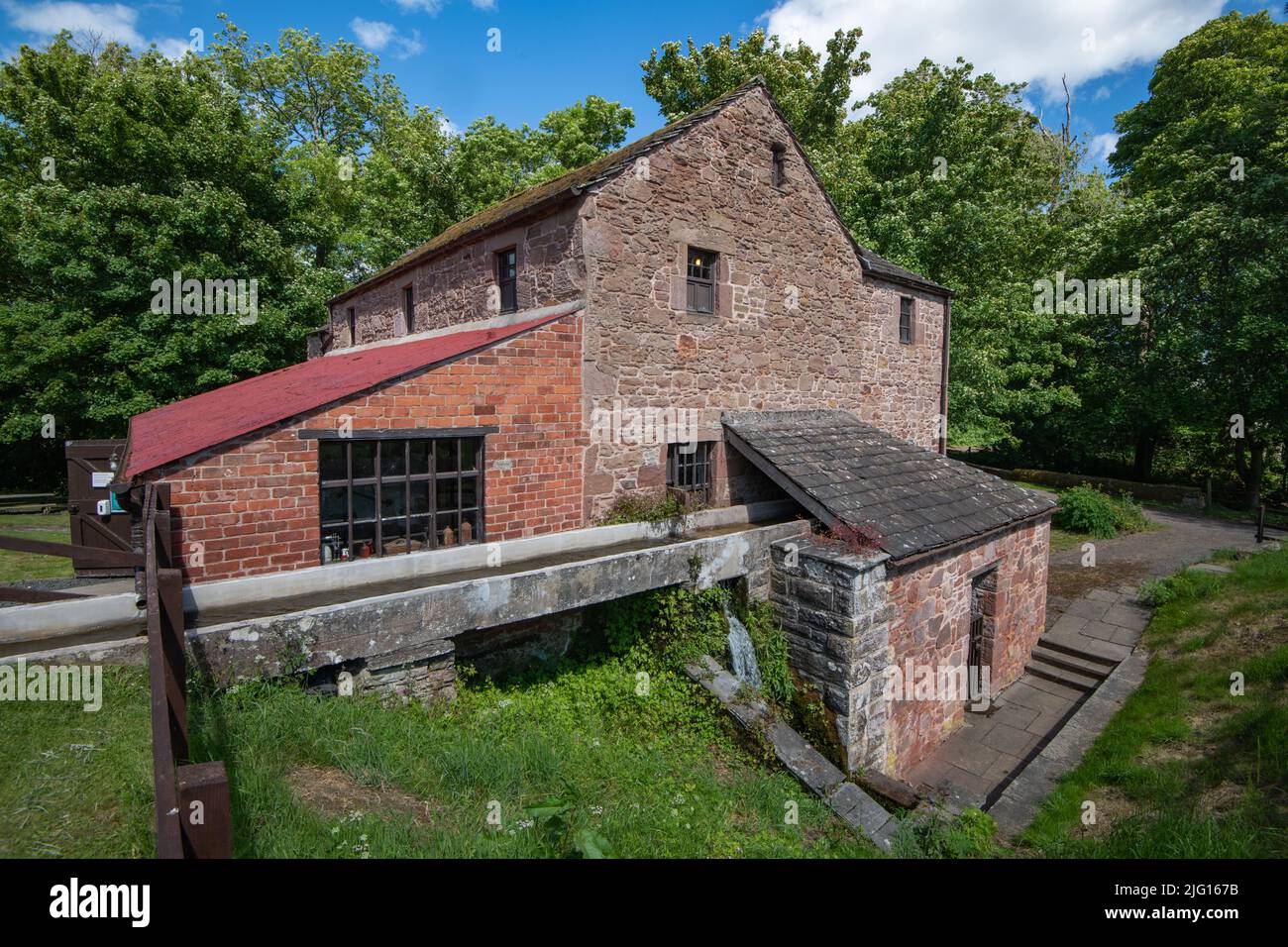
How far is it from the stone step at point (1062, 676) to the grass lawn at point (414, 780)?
20.7 ft

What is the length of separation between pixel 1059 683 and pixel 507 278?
11398mm

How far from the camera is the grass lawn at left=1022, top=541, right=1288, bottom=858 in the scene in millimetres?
5051

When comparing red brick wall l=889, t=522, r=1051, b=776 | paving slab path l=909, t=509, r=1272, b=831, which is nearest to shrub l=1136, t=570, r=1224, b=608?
paving slab path l=909, t=509, r=1272, b=831

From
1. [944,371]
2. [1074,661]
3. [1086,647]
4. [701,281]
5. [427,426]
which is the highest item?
[701,281]

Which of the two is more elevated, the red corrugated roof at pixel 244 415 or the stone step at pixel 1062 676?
the red corrugated roof at pixel 244 415

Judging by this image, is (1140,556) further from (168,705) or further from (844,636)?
(168,705)

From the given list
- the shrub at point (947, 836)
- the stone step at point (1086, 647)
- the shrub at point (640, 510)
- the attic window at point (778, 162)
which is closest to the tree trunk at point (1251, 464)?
the stone step at point (1086, 647)

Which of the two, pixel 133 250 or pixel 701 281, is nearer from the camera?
pixel 701 281

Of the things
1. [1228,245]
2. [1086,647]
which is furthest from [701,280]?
[1228,245]

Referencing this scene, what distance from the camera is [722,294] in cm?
980

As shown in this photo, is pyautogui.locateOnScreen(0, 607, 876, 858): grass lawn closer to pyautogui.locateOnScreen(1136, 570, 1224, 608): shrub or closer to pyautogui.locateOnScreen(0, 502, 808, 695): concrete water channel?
pyautogui.locateOnScreen(0, 502, 808, 695): concrete water channel

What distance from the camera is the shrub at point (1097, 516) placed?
16.4 m

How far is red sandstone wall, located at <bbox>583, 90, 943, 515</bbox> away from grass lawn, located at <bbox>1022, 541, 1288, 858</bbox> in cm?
642

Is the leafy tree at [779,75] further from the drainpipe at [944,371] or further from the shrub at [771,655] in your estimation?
the shrub at [771,655]
